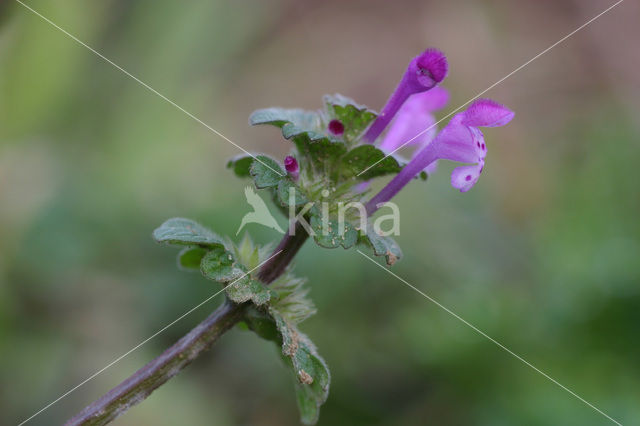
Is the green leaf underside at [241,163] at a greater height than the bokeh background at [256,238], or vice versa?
the green leaf underside at [241,163]

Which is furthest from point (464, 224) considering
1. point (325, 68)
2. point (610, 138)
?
point (325, 68)

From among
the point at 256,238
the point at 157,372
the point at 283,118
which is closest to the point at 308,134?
the point at 283,118

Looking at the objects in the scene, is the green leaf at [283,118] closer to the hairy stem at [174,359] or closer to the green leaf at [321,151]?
the green leaf at [321,151]

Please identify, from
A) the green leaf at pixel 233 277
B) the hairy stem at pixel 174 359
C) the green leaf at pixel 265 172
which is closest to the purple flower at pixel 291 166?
the green leaf at pixel 265 172

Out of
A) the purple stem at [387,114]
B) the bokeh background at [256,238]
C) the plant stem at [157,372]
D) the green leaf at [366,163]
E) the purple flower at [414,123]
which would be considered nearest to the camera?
the plant stem at [157,372]

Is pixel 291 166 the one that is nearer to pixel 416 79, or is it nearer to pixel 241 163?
pixel 241 163

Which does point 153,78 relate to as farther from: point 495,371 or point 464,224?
point 495,371
